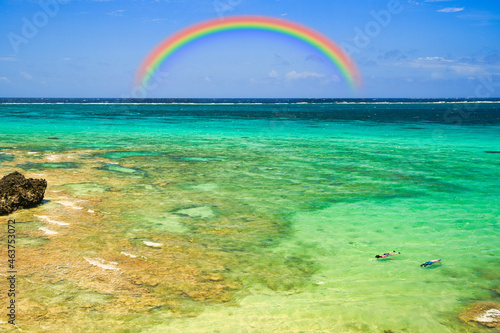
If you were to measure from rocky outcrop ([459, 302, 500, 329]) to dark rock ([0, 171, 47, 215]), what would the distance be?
9.72 metres

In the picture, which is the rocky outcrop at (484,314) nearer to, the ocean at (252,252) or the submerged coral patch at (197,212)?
the ocean at (252,252)

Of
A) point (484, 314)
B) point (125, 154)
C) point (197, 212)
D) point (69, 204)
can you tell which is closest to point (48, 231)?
point (69, 204)

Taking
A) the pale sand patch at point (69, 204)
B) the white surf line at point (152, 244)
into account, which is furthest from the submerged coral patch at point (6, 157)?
the white surf line at point (152, 244)

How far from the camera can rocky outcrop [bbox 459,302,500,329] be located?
5625 mm

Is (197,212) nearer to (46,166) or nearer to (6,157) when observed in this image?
(46,166)

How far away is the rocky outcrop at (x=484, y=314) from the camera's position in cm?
562

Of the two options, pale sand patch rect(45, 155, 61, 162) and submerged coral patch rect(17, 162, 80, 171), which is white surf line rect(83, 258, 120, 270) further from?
pale sand patch rect(45, 155, 61, 162)

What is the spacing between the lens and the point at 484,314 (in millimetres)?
5875

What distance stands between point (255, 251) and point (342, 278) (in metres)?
1.85

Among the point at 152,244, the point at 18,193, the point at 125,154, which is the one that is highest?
the point at 18,193

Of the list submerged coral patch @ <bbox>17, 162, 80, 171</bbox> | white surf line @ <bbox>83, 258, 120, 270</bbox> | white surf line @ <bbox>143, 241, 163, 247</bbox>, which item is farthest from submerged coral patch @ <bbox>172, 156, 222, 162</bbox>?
Answer: white surf line @ <bbox>83, 258, 120, 270</bbox>

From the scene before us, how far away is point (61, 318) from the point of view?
18.2ft

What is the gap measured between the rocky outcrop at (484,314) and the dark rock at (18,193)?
383 inches

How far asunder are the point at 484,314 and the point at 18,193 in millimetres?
10030
